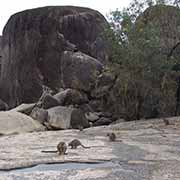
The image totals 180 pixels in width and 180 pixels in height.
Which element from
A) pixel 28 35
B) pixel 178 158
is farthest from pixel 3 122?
pixel 28 35

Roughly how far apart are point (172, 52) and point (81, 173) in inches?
449

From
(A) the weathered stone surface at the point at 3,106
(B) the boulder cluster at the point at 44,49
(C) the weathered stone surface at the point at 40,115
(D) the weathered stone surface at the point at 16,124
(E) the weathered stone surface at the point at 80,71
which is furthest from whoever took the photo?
(A) the weathered stone surface at the point at 3,106

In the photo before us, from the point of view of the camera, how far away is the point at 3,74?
96.2 ft

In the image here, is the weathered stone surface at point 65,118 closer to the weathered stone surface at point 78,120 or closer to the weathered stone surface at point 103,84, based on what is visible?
the weathered stone surface at point 78,120

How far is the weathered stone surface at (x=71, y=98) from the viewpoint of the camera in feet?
65.3

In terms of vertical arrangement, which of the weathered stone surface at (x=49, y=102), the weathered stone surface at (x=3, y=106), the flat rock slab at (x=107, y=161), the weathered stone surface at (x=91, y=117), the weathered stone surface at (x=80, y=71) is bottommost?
the weathered stone surface at (x=3, y=106)

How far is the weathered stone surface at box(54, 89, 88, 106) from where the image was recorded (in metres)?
19.9

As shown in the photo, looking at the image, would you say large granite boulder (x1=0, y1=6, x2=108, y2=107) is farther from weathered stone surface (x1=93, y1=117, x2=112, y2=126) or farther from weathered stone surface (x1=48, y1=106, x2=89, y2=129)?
weathered stone surface (x1=48, y1=106, x2=89, y2=129)

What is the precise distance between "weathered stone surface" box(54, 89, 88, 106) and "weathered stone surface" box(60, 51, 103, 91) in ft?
1.25

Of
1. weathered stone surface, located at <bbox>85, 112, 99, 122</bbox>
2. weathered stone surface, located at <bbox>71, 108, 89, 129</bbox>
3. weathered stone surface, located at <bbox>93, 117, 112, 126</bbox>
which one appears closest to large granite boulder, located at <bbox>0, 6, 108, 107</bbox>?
weathered stone surface, located at <bbox>85, 112, 99, 122</bbox>

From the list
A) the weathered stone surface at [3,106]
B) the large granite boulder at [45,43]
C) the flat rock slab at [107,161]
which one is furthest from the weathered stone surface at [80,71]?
the flat rock slab at [107,161]

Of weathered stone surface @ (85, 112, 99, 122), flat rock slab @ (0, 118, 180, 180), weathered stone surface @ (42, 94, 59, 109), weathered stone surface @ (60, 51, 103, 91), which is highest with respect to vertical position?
weathered stone surface @ (60, 51, 103, 91)

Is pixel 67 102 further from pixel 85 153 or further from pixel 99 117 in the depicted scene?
pixel 85 153

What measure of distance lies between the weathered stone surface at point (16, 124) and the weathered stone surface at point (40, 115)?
417 mm
